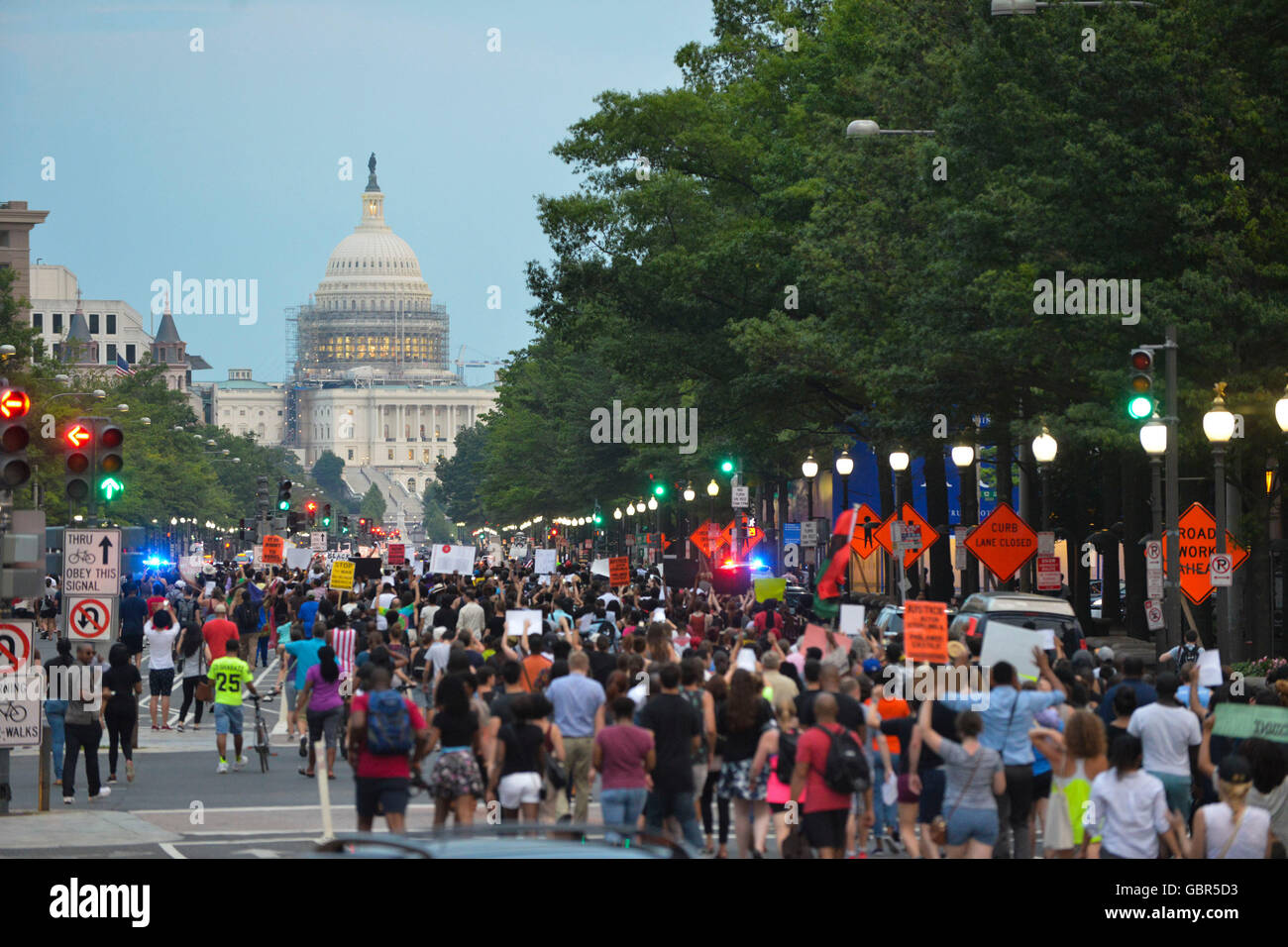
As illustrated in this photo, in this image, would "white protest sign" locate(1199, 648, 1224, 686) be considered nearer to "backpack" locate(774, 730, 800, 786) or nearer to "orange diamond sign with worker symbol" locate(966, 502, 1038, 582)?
"backpack" locate(774, 730, 800, 786)

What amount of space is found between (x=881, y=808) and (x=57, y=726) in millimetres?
10360

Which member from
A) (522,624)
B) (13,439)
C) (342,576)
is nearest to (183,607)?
(342,576)

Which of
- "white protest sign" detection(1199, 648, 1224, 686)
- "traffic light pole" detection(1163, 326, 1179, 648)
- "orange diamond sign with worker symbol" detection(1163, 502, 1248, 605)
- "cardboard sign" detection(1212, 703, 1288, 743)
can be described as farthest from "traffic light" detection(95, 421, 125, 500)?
"cardboard sign" detection(1212, 703, 1288, 743)

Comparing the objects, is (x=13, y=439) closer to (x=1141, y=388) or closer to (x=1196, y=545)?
(x=1141, y=388)

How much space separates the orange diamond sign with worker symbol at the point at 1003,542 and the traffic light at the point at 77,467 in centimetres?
1426

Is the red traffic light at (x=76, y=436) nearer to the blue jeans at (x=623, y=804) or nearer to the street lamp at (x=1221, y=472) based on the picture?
the blue jeans at (x=623, y=804)

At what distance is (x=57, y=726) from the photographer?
2384 centimetres

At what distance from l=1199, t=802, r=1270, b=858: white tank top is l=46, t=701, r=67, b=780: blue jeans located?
14228mm

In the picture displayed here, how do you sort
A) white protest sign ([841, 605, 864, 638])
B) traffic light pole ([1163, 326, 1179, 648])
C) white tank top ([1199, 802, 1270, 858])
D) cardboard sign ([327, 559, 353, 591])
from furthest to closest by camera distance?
cardboard sign ([327, 559, 353, 591]), traffic light pole ([1163, 326, 1179, 648]), white protest sign ([841, 605, 864, 638]), white tank top ([1199, 802, 1270, 858])

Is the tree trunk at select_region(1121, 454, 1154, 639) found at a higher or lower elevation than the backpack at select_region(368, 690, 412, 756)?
higher

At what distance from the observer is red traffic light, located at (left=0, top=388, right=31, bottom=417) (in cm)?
1909
